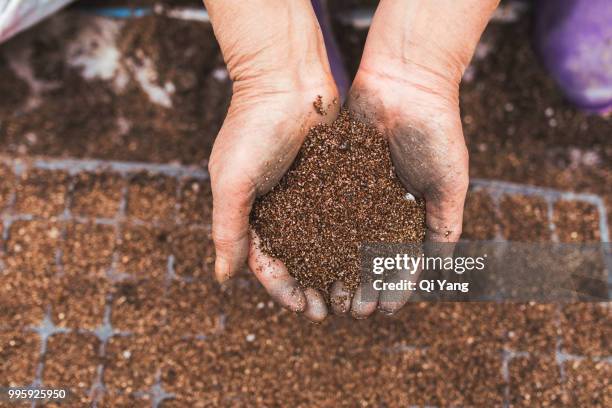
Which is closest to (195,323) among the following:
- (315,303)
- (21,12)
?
(315,303)

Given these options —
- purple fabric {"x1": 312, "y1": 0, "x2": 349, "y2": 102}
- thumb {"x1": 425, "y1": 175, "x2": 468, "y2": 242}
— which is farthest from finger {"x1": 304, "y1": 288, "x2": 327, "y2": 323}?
purple fabric {"x1": 312, "y1": 0, "x2": 349, "y2": 102}

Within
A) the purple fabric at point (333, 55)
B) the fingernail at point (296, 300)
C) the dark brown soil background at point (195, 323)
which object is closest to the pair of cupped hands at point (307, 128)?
the fingernail at point (296, 300)

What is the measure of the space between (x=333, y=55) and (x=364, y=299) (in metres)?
0.74

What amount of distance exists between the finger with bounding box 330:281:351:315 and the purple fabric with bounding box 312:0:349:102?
58 centimetres

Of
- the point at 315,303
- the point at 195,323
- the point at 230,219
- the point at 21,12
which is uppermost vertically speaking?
the point at 21,12

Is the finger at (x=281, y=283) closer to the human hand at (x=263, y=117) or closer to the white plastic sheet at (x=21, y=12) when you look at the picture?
the human hand at (x=263, y=117)

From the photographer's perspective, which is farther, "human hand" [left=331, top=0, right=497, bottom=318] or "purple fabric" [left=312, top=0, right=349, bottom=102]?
"purple fabric" [left=312, top=0, right=349, bottom=102]

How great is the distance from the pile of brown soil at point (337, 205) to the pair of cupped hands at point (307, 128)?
0.09ft

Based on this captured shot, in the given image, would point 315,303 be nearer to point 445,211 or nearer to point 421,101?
point 445,211

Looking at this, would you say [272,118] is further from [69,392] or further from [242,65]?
[69,392]

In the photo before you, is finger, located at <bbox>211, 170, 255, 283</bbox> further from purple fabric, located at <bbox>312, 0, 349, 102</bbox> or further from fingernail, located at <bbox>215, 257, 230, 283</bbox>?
purple fabric, located at <bbox>312, 0, 349, 102</bbox>

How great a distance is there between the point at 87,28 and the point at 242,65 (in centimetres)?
74

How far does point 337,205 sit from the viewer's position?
1.18 meters

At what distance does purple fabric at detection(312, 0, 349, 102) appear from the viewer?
162cm
